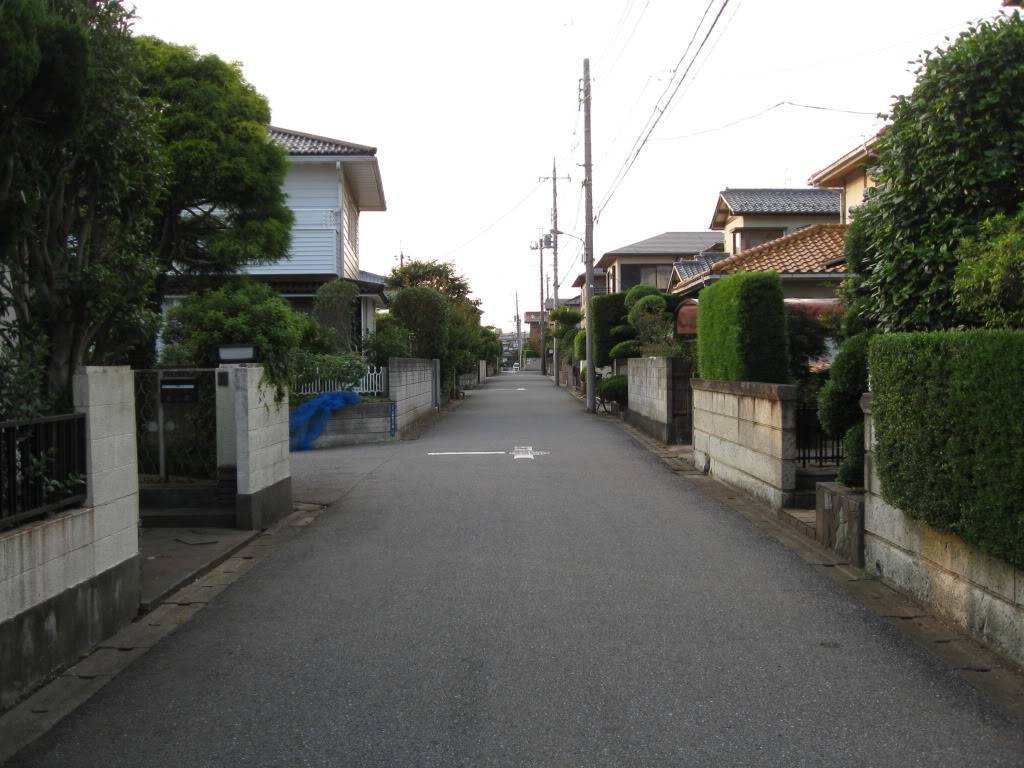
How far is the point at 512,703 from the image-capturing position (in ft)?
14.6

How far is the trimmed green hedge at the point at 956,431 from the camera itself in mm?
4770

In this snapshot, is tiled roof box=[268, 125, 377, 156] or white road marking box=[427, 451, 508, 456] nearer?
white road marking box=[427, 451, 508, 456]

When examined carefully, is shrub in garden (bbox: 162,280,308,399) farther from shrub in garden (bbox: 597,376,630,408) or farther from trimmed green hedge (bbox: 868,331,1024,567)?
shrub in garden (bbox: 597,376,630,408)

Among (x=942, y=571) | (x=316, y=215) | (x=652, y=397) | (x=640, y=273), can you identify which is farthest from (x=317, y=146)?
(x=640, y=273)

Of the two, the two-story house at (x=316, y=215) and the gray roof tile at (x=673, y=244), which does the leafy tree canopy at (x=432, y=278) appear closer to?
the gray roof tile at (x=673, y=244)

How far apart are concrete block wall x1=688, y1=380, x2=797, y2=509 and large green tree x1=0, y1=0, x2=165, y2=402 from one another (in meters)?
6.60

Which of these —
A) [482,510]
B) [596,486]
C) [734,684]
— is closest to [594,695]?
[734,684]

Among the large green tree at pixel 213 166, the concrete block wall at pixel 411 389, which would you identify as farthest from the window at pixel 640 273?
the large green tree at pixel 213 166

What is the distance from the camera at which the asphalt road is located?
398cm

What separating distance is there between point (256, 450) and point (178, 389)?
1.25m

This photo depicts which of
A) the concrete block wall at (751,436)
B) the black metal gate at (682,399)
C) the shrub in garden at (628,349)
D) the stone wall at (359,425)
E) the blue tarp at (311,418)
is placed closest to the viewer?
the concrete block wall at (751,436)

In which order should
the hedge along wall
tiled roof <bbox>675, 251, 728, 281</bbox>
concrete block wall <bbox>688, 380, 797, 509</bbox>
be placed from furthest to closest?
1. tiled roof <bbox>675, 251, 728, 281</bbox>
2. the hedge along wall
3. concrete block wall <bbox>688, 380, 797, 509</bbox>

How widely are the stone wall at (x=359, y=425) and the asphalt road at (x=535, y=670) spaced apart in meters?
9.85

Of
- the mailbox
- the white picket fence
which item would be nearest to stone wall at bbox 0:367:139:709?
the mailbox
